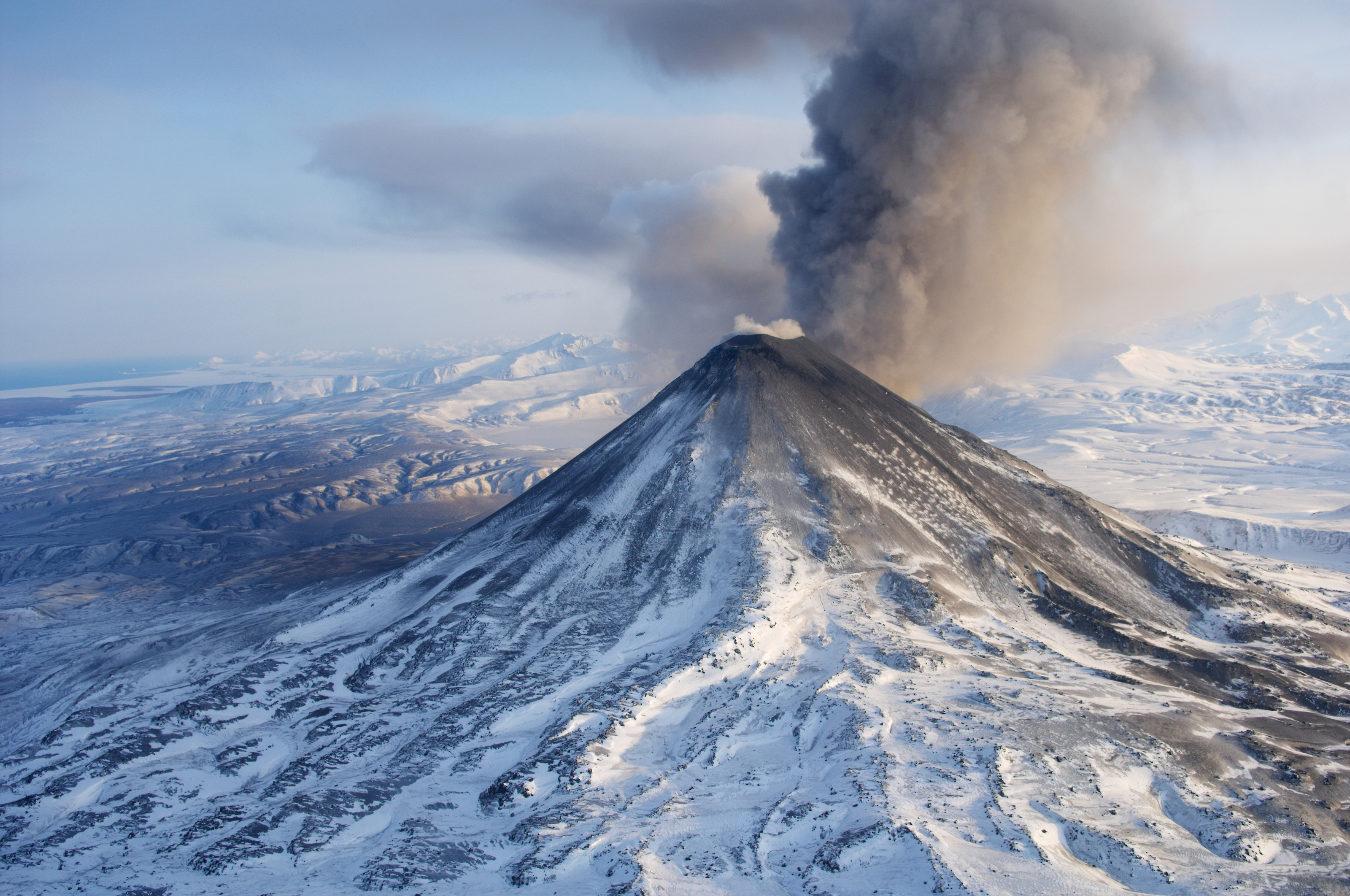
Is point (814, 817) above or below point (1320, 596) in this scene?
below

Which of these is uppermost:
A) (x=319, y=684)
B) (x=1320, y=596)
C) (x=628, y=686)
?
(x=1320, y=596)

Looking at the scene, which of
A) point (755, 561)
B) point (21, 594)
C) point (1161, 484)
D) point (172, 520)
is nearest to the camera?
point (755, 561)

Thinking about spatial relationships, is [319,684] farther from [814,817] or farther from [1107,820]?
[1107,820]

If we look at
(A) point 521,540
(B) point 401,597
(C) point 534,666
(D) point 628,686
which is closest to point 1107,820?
(D) point 628,686

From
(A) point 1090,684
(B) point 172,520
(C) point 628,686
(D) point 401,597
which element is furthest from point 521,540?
(B) point 172,520

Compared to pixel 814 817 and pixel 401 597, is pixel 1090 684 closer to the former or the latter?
pixel 814 817

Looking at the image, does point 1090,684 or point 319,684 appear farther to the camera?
point 319,684

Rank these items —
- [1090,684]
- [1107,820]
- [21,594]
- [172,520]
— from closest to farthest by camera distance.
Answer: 1. [1107,820]
2. [1090,684]
3. [21,594]
4. [172,520]
